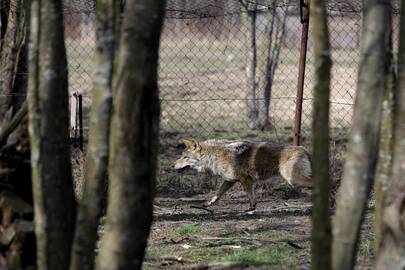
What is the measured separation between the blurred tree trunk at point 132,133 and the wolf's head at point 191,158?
7.26m

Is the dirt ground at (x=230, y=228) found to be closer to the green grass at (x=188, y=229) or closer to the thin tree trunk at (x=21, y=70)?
the green grass at (x=188, y=229)

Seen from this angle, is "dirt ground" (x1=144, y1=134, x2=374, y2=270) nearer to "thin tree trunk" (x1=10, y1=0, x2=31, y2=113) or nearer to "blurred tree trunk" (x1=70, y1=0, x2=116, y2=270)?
"thin tree trunk" (x1=10, y1=0, x2=31, y2=113)

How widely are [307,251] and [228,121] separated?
10029 millimetres

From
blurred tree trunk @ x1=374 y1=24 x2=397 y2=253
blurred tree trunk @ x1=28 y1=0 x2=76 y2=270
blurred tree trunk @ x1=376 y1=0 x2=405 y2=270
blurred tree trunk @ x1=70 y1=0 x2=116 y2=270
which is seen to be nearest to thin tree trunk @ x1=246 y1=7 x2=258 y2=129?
blurred tree trunk @ x1=374 y1=24 x2=397 y2=253

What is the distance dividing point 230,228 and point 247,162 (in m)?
2.72

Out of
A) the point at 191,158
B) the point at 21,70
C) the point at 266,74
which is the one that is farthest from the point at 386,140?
the point at 266,74

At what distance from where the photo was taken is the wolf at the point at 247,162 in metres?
10.1

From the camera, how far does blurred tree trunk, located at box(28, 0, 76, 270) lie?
154 inches

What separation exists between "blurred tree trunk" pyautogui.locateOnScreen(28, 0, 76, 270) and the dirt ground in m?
2.06

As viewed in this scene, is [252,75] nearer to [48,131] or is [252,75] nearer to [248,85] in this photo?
[248,85]

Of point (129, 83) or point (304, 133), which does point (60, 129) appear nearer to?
point (129, 83)

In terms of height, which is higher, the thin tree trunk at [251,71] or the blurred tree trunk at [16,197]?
the thin tree trunk at [251,71]

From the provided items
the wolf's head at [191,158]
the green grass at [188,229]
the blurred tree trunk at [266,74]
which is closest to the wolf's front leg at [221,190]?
the wolf's head at [191,158]

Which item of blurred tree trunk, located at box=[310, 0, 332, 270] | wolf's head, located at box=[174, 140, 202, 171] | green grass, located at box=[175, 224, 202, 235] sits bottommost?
green grass, located at box=[175, 224, 202, 235]
